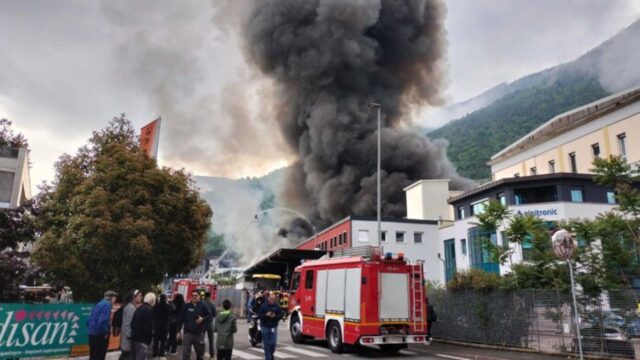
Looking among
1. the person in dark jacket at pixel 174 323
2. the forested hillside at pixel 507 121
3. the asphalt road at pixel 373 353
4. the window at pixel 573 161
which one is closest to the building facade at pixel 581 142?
the window at pixel 573 161

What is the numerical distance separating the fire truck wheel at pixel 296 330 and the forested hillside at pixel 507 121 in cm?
6678

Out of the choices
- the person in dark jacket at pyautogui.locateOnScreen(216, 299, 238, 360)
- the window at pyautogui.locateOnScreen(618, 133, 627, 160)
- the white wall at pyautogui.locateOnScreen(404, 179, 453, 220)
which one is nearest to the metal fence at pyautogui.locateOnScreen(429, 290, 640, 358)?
the person in dark jacket at pyautogui.locateOnScreen(216, 299, 238, 360)

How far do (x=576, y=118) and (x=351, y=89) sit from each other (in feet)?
81.2

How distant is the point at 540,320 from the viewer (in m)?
13.2

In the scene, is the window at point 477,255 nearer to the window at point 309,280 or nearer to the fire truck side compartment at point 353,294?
the window at point 309,280

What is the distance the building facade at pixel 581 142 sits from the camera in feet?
111

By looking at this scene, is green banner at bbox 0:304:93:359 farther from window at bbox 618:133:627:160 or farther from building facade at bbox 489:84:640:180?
window at bbox 618:133:627:160

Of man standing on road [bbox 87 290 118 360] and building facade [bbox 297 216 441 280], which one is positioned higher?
building facade [bbox 297 216 441 280]

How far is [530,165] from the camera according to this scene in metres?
46.0

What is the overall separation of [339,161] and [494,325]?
4205 centimetres

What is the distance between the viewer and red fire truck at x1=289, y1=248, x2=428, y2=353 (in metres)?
12.2

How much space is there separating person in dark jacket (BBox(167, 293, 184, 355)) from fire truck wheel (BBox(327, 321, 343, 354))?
4031mm

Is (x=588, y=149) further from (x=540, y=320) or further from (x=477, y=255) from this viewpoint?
(x=540, y=320)

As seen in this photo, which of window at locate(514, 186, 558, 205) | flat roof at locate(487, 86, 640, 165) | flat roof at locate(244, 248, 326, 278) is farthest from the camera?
flat roof at locate(487, 86, 640, 165)
